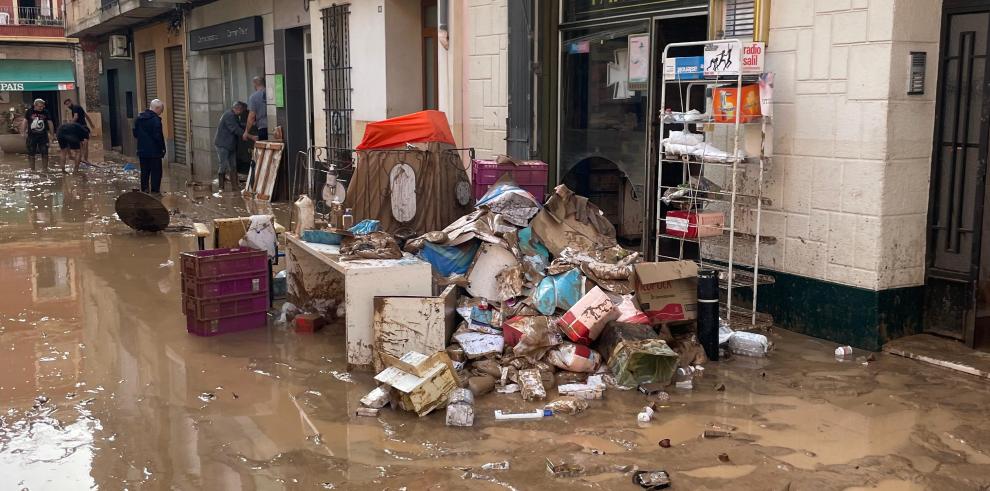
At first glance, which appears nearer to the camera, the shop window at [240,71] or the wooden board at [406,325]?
the wooden board at [406,325]

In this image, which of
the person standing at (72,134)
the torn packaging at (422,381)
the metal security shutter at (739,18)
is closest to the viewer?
the torn packaging at (422,381)

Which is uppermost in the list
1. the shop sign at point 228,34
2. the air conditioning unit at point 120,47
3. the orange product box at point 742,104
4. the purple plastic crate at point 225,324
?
the air conditioning unit at point 120,47

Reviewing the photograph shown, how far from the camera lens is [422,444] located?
462 cm

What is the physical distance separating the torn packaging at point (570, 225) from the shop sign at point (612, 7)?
1.86 metres

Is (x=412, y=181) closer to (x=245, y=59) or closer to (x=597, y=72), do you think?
(x=597, y=72)

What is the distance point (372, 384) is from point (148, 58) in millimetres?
22070

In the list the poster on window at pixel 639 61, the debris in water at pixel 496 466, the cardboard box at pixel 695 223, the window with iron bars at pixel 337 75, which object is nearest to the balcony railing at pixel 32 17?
the window with iron bars at pixel 337 75

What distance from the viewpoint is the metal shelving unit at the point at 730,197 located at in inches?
253

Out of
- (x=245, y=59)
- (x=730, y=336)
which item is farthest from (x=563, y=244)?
(x=245, y=59)

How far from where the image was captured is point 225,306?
6766mm

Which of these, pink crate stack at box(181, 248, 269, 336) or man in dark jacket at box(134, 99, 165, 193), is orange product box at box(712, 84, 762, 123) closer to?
pink crate stack at box(181, 248, 269, 336)

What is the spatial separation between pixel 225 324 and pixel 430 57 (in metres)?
6.25

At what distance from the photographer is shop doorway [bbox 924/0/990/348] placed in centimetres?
591

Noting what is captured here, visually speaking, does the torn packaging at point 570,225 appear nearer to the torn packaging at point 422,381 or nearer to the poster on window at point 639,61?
the poster on window at point 639,61
